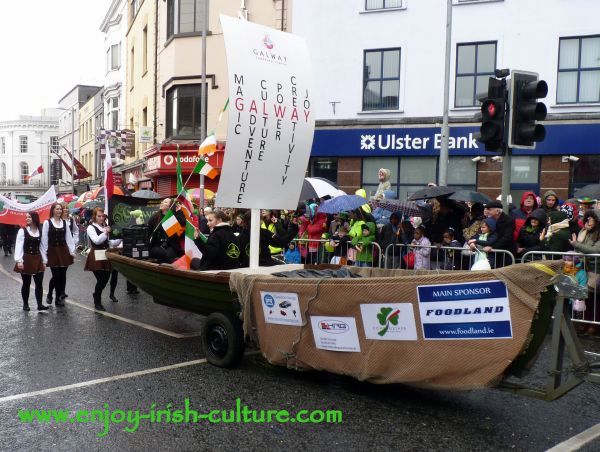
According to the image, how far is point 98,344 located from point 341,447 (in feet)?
13.4

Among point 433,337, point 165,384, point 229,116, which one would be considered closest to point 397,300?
point 433,337

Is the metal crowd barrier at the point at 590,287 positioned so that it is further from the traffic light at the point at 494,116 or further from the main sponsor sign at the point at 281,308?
the main sponsor sign at the point at 281,308

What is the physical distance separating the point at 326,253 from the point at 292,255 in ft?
2.41

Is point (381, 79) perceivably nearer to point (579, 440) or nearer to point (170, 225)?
point (170, 225)

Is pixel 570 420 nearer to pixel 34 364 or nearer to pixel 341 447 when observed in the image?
pixel 341 447

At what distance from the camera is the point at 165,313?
365 inches

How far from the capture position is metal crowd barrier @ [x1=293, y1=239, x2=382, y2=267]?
31.9 feet

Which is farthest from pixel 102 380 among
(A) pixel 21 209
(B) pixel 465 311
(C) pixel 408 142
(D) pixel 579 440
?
(C) pixel 408 142

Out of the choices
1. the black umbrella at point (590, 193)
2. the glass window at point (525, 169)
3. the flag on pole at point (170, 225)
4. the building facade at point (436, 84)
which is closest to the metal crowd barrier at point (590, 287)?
the black umbrella at point (590, 193)

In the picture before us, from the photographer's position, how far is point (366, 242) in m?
9.66

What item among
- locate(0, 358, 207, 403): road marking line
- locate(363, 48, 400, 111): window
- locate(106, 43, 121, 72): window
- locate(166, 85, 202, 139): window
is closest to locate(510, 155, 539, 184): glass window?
locate(363, 48, 400, 111): window

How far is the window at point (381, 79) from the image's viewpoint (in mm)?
19734

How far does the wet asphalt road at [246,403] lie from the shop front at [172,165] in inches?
626

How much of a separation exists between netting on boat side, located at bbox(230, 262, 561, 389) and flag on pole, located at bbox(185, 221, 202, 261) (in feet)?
7.07
